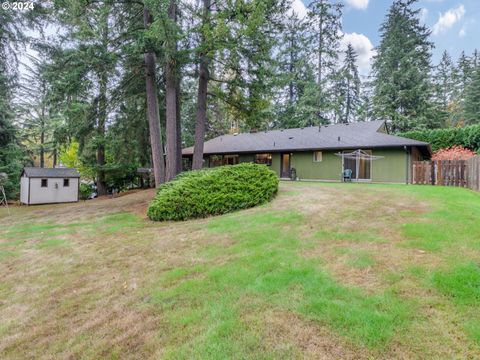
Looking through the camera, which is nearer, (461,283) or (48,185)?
(461,283)

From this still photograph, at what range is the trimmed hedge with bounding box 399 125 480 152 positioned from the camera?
16969 mm

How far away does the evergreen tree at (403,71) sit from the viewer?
24578 mm

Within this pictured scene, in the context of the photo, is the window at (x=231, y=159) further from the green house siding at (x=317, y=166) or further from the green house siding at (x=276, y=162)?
the green house siding at (x=317, y=166)

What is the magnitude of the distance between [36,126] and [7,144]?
10960 mm

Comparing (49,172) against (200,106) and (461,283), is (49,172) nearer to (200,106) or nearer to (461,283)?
(200,106)

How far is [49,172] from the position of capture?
606 inches

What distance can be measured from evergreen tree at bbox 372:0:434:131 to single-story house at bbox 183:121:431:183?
24.4 feet

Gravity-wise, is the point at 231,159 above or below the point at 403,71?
below

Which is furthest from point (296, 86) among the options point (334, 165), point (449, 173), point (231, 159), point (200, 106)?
point (200, 106)

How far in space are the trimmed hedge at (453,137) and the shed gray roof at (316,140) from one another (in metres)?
2.63

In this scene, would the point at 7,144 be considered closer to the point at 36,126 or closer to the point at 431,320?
the point at 36,126

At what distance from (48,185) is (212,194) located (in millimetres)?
12030

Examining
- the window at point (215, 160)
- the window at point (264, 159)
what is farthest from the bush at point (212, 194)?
the window at point (215, 160)

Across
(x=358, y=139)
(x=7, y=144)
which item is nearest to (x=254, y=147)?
(x=358, y=139)
